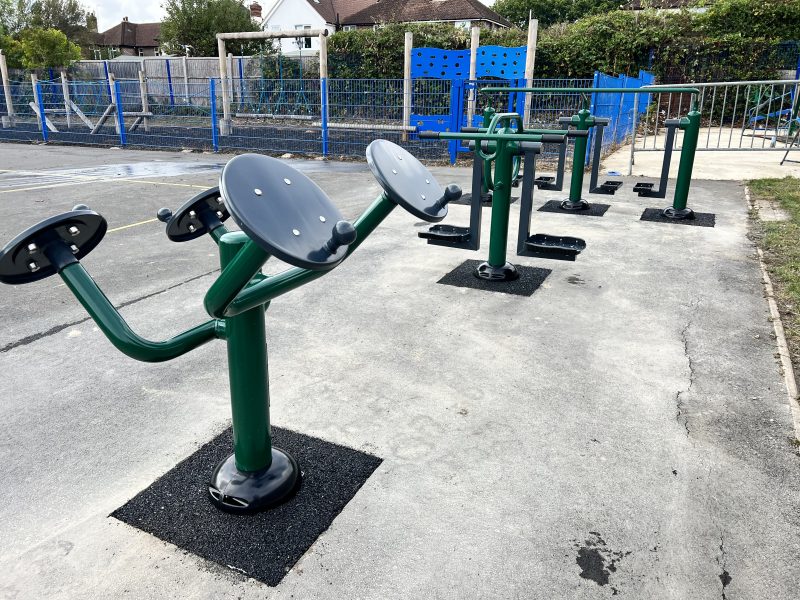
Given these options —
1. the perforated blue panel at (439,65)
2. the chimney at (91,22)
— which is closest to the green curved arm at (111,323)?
the perforated blue panel at (439,65)

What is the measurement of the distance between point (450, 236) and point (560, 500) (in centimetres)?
323

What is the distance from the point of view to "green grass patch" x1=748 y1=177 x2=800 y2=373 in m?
3.96

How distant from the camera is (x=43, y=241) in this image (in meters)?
1.77

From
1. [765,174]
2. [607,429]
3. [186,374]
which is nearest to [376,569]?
[607,429]

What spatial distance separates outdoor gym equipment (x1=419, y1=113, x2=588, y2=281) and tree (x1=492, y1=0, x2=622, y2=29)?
5354 centimetres

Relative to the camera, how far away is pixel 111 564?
2.00m

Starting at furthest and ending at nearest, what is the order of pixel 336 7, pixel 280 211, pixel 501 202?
pixel 336 7, pixel 501 202, pixel 280 211

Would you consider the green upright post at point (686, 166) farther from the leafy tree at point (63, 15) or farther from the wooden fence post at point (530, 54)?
the leafy tree at point (63, 15)

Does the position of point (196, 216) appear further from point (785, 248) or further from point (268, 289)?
point (785, 248)

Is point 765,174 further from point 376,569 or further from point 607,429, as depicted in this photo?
point 376,569

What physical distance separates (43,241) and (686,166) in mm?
6676

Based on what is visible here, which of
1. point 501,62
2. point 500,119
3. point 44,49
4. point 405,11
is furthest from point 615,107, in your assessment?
point 405,11

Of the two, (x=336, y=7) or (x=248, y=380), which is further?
(x=336, y=7)

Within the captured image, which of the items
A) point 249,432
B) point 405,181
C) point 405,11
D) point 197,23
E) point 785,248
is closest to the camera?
point 405,181
